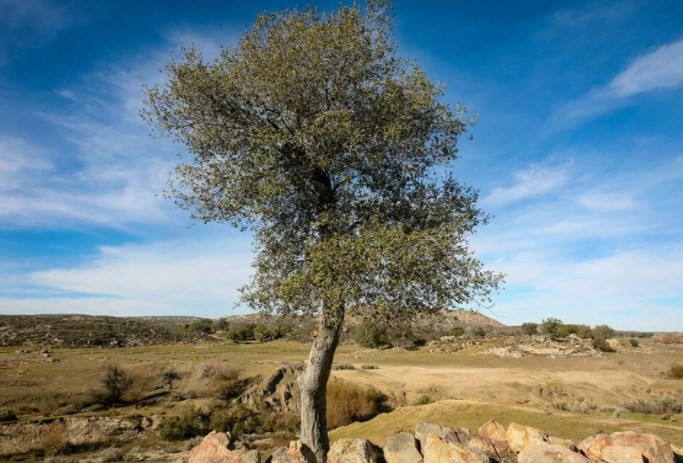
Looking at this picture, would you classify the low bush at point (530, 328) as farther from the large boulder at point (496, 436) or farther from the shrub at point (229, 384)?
the large boulder at point (496, 436)

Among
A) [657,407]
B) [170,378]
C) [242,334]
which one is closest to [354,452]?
[657,407]

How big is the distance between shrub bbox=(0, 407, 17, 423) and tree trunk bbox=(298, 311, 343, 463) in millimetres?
30428

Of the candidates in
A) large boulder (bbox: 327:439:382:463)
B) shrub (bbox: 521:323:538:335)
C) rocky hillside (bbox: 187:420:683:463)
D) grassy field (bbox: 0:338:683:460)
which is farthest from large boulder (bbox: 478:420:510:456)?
shrub (bbox: 521:323:538:335)

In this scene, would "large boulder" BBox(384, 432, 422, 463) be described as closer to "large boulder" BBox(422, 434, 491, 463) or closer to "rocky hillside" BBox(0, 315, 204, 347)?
"large boulder" BBox(422, 434, 491, 463)

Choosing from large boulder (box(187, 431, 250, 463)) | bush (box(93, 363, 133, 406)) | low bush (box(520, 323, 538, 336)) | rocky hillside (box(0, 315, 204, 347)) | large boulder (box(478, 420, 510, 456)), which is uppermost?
low bush (box(520, 323, 538, 336))

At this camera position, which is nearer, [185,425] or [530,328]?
[185,425]

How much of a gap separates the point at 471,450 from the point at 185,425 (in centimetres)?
2694

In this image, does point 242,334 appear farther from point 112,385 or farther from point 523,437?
point 523,437

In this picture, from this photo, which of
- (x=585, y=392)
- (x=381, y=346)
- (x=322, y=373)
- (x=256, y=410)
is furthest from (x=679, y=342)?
(x=322, y=373)

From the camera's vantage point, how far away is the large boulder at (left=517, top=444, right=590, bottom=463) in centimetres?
1080

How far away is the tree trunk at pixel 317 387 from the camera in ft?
51.7

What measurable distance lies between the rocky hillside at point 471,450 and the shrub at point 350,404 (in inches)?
831

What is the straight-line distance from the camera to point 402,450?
12914 mm

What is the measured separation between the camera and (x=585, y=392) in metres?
39.0
